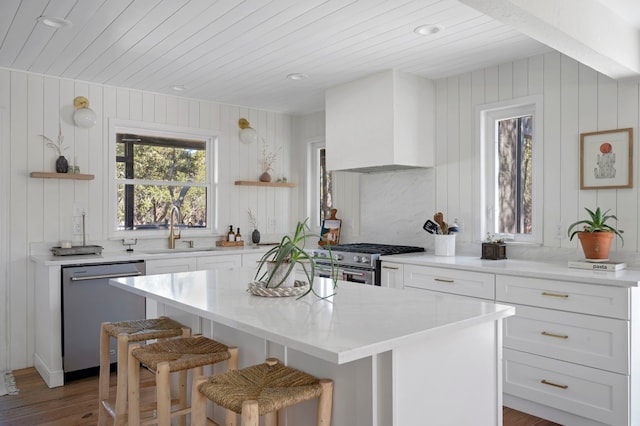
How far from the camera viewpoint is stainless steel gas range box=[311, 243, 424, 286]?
148 inches

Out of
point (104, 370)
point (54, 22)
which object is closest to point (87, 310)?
point (104, 370)

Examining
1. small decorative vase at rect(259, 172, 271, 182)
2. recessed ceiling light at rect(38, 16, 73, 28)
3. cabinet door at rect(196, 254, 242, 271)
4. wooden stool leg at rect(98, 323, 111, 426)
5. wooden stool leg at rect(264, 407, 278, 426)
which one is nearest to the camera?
wooden stool leg at rect(264, 407, 278, 426)

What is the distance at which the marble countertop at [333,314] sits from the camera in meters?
1.37

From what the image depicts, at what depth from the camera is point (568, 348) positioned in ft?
9.00

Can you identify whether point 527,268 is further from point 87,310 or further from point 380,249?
point 87,310

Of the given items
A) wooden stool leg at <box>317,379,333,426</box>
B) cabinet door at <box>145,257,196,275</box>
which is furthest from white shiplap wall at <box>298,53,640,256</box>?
wooden stool leg at <box>317,379,333,426</box>

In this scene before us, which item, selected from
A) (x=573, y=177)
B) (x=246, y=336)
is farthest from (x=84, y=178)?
(x=573, y=177)

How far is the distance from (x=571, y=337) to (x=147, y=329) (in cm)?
231

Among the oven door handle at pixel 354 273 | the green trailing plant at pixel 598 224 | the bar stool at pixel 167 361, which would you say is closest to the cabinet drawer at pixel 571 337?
the green trailing plant at pixel 598 224

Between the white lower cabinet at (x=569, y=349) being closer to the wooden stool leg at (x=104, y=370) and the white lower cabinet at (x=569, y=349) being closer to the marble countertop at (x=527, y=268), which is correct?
the marble countertop at (x=527, y=268)

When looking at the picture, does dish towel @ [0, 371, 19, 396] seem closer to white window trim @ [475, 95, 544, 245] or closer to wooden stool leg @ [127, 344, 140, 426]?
wooden stool leg @ [127, 344, 140, 426]

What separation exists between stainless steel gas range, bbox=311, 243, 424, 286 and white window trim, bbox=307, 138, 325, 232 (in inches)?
51.0

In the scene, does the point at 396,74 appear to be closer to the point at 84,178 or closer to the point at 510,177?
the point at 510,177

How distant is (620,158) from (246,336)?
2595 millimetres
